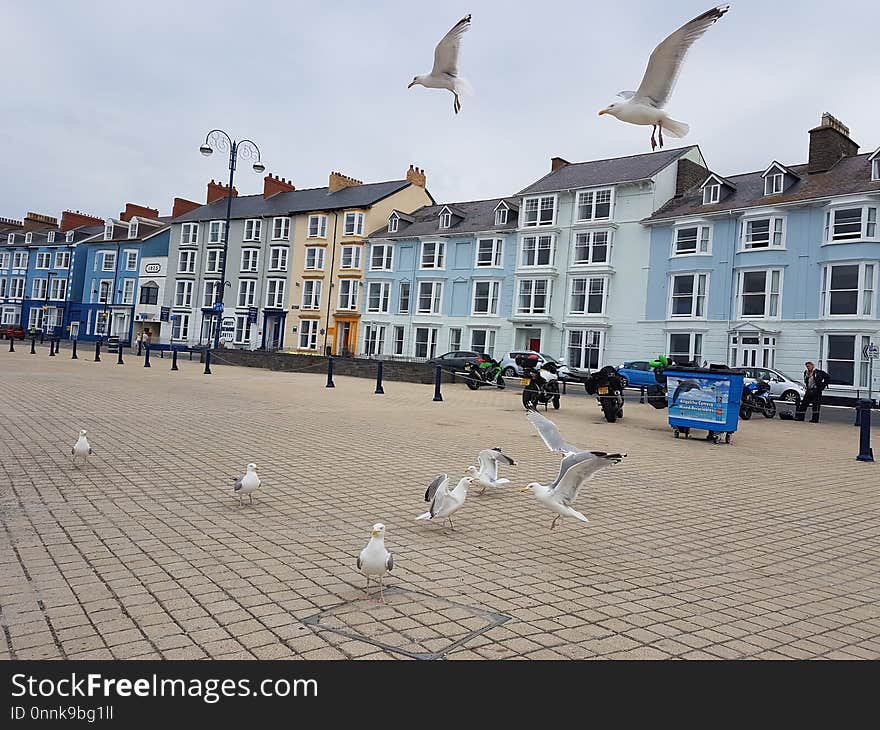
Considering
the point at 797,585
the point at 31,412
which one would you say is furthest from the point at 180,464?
the point at 797,585

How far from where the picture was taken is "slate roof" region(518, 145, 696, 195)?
39.5 m

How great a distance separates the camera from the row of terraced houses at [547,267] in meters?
32.8

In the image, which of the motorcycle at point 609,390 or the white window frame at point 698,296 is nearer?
the motorcycle at point 609,390

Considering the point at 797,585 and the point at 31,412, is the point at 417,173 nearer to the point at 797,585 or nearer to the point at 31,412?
the point at 31,412

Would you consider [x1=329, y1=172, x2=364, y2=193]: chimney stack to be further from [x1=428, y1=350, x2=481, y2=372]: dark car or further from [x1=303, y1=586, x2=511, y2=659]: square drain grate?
[x1=303, y1=586, x2=511, y2=659]: square drain grate

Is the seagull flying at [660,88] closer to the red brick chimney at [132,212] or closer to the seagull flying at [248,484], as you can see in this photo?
the seagull flying at [248,484]

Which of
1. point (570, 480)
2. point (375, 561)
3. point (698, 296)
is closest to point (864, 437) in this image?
point (570, 480)

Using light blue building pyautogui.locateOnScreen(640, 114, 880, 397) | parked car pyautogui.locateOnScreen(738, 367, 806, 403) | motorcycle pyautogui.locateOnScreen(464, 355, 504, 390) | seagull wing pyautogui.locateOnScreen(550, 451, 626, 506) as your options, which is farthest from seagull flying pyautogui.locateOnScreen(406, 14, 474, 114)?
light blue building pyautogui.locateOnScreen(640, 114, 880, 397)

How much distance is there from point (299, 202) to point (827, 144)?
38.1 m

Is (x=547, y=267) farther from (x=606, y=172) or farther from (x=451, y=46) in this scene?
(x=451, y=46)

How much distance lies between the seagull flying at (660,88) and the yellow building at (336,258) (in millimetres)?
45436

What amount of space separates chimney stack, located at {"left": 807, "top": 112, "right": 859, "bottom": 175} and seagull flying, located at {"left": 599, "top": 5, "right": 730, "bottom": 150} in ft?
114

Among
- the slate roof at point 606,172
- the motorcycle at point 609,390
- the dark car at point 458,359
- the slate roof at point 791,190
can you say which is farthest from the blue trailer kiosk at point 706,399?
the slate roof at point 606,172
